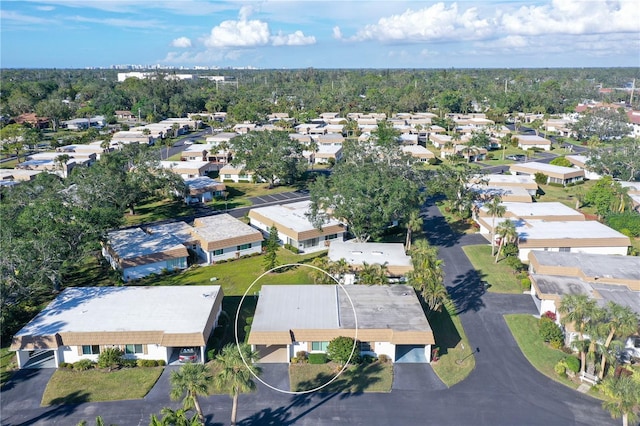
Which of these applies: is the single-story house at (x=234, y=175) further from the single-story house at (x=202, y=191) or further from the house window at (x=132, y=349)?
the house window at (x=132, y=349)

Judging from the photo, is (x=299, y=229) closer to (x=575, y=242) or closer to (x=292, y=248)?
(x=292, y=248)

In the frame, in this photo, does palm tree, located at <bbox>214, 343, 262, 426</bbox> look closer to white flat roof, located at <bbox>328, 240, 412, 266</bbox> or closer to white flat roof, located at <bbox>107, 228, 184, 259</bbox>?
white flat roof, located at <bbox>328, 240, 412, 266</bbox>

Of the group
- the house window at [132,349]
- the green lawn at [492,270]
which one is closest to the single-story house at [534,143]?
the green lawn at [492,270]

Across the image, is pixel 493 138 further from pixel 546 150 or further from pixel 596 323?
pixel 596 323

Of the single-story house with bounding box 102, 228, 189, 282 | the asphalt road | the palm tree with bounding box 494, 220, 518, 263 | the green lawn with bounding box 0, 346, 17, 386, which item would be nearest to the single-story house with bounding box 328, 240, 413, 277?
the palm tree with bounding box 494, 220, 518, 263

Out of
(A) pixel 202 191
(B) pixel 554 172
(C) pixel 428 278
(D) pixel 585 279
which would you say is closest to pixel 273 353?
(C) pixel 428 278

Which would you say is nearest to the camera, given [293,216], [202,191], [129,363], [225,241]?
[129,363]

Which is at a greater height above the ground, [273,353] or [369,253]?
[369,253]
